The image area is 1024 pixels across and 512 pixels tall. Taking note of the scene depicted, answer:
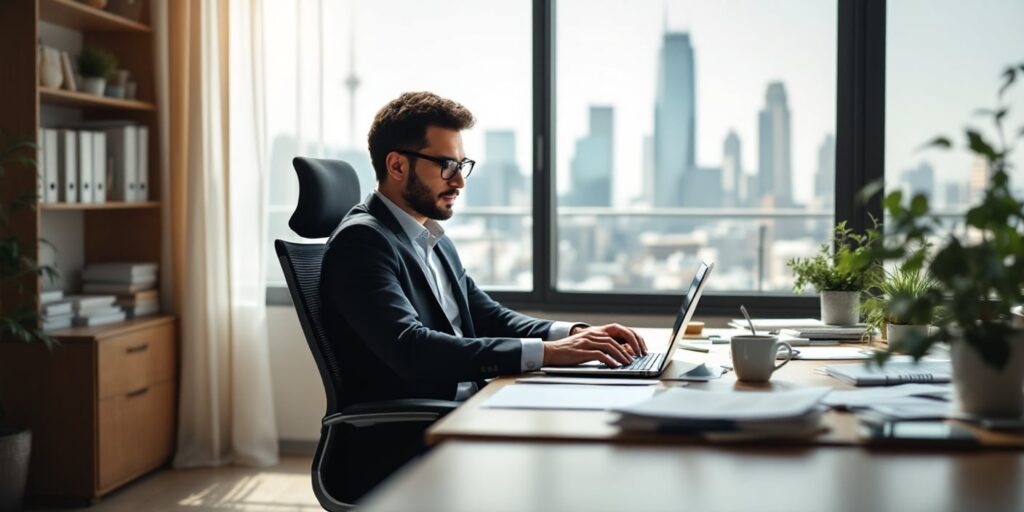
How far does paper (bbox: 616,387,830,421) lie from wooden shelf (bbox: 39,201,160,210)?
2.80 meters

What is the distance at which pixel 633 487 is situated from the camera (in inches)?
49.4

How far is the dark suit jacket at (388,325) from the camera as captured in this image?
2.20 meters

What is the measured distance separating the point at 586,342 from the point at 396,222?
0.61m

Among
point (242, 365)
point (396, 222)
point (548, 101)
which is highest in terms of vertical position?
point (548, 101)

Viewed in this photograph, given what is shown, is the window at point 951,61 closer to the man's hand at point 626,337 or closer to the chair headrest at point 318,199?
the man's hand at point 626,337

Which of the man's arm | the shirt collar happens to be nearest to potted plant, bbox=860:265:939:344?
the man's arm

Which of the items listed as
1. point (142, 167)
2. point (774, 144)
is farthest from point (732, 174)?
point (142, 167)

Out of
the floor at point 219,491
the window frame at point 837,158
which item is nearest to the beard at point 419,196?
the floor at point 219,491

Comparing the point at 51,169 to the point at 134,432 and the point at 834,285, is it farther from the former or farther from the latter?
the point at 834,285

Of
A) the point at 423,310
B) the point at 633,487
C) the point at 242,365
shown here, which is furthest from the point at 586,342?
the point at 242,365

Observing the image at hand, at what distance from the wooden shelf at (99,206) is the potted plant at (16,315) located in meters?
0.12

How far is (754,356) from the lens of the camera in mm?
1948

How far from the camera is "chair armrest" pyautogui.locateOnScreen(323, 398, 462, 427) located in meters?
2.10

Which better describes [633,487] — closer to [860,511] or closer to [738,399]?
[860,511]
